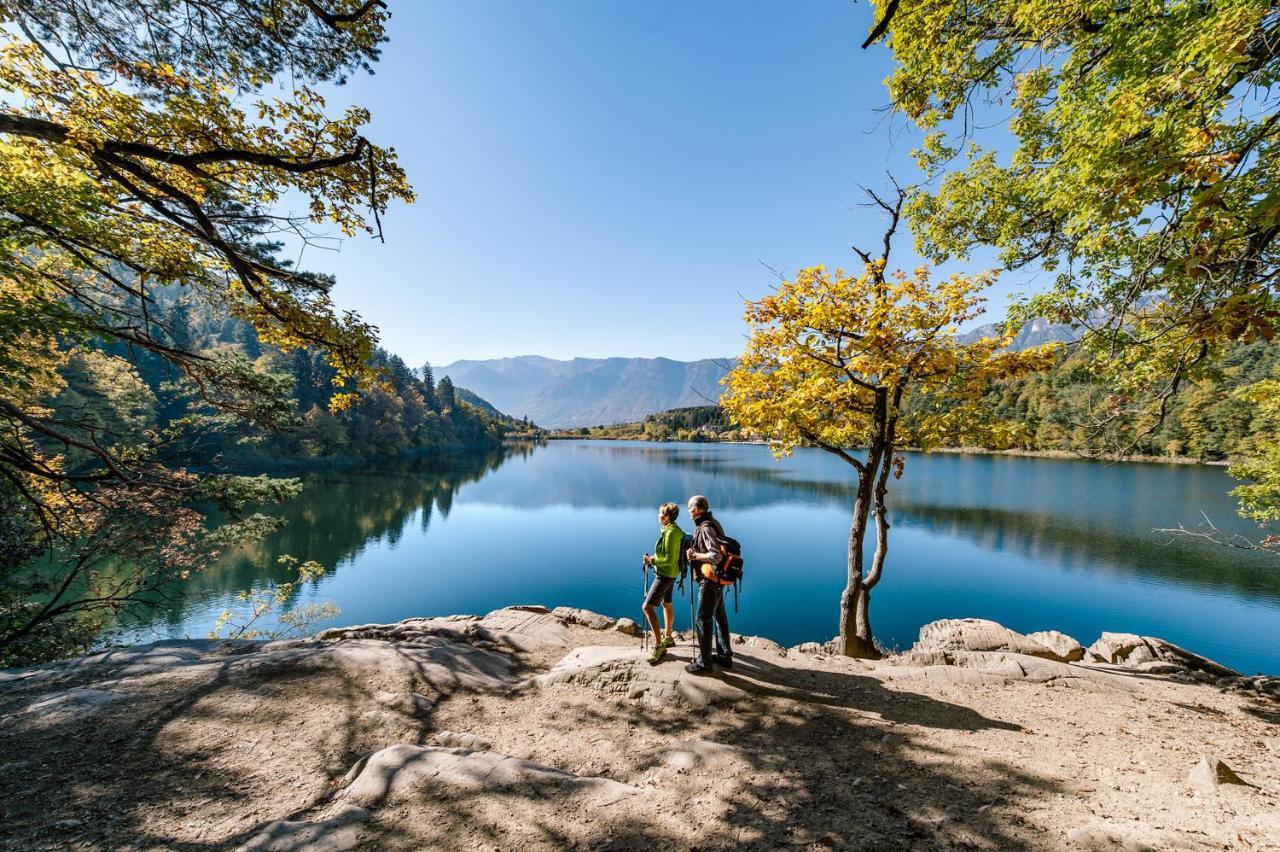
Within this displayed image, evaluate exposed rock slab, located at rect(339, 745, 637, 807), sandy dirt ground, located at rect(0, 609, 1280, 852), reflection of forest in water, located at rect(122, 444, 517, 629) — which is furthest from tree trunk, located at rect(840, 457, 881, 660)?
reflection of forest in water, located at rect(122, 444, 517, 629)

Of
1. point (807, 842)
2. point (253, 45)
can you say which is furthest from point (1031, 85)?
point (253, 45)

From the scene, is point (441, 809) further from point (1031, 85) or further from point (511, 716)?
point (1031, 85)

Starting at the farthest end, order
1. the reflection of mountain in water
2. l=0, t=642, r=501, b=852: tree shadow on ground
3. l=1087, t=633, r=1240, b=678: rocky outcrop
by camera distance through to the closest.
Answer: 1. the reflection of mountain in water
2. l=1087, t=633, r=1240, b=678: rocky outcrop
3. l=0, t=642, r=501, b=852: tree shadow on ground

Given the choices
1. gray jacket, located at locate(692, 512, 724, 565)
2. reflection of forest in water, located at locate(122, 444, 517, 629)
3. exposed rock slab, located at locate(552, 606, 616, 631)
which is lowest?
reflection of forest in water, located at locate(122, 444, 517, 629)

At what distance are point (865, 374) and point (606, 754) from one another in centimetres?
657

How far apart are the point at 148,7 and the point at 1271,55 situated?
33.2ft

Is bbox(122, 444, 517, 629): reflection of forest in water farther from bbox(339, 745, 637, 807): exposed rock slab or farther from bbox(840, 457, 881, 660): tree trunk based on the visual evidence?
bbox(840, 457, 881, 660): tree trunk

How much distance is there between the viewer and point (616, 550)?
1089 inches

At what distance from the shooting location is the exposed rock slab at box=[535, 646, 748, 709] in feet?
17.1

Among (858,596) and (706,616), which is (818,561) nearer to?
(858,596)

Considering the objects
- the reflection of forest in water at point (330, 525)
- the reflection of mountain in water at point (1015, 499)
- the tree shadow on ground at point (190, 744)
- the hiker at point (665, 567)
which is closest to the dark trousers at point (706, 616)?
the hiker at point (665, 567)

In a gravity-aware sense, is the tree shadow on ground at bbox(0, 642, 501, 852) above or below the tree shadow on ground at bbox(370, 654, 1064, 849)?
below

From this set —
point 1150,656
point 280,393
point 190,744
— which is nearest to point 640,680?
point 190,744

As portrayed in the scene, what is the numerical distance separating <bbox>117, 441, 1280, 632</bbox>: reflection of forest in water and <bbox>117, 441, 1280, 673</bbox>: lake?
0.20 m
